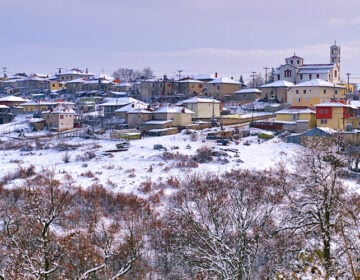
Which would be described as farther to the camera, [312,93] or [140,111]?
[312,93]

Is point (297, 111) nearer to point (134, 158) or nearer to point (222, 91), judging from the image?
point (134, 158)

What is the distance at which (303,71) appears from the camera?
2052 inches

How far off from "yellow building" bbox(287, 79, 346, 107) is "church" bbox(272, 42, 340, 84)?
20.0ft

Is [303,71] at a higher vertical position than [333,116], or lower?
higher

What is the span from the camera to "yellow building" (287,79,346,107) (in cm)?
4366

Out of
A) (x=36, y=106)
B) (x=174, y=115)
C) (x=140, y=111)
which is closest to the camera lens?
(x=174, y=115)

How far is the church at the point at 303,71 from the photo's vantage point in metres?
50.8

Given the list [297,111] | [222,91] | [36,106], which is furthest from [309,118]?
[36,106]

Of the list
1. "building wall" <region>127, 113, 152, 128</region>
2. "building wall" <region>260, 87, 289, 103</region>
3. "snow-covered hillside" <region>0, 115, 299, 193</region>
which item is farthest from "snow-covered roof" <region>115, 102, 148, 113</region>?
"building wall" <region>260, 87, 289, 103</region>

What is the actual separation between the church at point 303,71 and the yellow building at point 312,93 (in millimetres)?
6093

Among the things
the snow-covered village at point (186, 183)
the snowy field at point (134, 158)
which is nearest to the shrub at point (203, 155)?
the snow-covered village at point (186, 183)

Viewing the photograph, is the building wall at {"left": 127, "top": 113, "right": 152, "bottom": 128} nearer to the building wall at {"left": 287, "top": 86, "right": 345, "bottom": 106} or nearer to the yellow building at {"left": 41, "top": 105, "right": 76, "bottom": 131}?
the yellow building at {"left": 41, "top": 105, "right": 76, "bottom": 131}

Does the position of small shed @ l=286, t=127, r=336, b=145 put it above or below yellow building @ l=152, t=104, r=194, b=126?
below

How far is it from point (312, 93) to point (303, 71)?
358 inches
